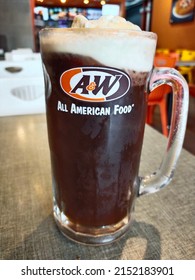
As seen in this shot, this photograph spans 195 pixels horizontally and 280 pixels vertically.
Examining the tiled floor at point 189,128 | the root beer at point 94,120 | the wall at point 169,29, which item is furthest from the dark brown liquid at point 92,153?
the wall at point 169,29

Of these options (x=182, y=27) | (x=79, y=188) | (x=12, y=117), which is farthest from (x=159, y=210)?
(x=182, y=27)

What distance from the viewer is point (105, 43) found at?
0.31 metres

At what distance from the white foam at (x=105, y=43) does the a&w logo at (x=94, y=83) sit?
0.01 metres

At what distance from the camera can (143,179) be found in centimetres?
47

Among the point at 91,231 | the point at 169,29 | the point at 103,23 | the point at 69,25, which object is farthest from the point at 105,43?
the point at 169,29

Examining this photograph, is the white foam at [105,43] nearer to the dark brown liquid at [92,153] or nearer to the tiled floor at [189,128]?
the dark brown liquid at [92,153]

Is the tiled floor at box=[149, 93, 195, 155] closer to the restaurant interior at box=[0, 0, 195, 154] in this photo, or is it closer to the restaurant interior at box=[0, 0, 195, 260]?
the restaurant interior at box=[0, 0, 195, 154]

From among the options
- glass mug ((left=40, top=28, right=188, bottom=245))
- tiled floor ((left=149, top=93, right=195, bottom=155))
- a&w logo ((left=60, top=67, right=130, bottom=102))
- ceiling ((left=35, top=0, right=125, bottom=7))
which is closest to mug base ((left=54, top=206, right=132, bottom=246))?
glass mug ((left=40, top=28, right=188, bottom=245))

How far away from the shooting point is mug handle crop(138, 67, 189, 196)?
1.32 ft

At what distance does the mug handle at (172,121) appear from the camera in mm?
402

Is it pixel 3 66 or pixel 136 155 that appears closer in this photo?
pixel 136 155

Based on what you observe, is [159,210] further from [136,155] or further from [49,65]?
[49,65]

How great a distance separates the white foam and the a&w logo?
0.01 metres
